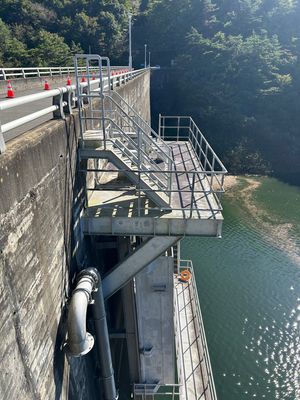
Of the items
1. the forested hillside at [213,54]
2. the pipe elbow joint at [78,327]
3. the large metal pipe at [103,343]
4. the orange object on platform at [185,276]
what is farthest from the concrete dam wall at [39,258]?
the forested hillside at [213,54]

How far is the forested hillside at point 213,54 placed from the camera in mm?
42625

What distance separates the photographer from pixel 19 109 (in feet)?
34.2

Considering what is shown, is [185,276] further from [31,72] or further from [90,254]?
[31,72]

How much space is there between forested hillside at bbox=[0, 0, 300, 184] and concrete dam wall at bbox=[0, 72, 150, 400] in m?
36.1

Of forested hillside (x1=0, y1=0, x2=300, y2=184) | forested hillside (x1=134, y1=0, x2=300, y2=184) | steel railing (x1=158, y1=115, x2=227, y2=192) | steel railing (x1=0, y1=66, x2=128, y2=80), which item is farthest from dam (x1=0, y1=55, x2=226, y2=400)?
forested hillside (x1=0, y1=0, x2=300, y2=184)

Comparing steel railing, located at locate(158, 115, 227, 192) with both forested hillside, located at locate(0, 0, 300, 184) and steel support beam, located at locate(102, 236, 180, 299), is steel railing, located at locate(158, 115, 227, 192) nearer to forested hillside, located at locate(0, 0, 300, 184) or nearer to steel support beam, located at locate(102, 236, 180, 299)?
steel support beam, located at locate(102, 236, 180, 299)

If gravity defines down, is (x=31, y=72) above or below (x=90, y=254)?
above

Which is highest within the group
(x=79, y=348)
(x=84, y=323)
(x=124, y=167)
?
(x=124, y=167)

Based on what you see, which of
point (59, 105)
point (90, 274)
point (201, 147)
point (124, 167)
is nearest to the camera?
point (59, 105)

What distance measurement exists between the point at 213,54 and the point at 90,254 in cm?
4715

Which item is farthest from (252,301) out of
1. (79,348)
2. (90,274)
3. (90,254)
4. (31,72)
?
(31,72)

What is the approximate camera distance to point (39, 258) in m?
5.37

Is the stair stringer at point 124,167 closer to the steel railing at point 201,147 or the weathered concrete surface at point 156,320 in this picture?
the steel railing at point 201,147

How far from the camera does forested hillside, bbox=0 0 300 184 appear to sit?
42.6 meters
